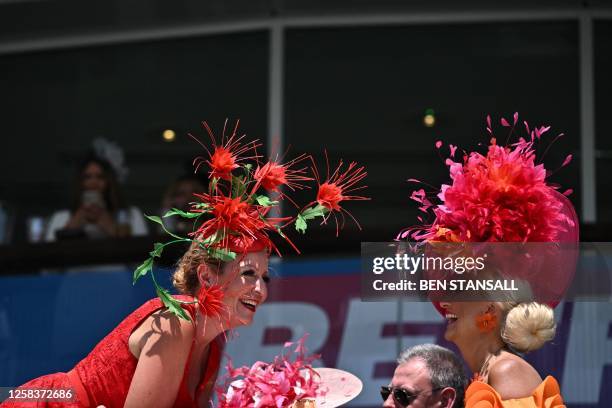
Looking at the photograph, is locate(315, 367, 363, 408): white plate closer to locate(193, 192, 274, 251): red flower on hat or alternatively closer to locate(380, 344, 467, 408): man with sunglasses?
locate(380, 344, 467, 408): man with sunglasses

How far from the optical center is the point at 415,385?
365 centimetres

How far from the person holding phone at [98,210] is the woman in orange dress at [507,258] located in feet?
11.5

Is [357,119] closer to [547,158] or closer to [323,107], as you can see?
[323,107]

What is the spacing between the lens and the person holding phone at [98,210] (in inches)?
270

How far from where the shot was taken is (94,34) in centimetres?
877

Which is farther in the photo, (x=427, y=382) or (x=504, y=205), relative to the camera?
(x=427, y=382)

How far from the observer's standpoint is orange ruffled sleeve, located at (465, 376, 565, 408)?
3.37 meters

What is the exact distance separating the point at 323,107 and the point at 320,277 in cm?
238

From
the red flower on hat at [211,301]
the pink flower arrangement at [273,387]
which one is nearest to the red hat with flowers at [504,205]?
the pink flower arrangement at [273,387]

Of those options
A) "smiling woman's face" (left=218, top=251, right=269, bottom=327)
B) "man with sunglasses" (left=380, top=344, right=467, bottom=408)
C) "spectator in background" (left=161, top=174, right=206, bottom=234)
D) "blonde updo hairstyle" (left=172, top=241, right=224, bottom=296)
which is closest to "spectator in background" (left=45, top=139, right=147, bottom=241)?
"spectator in background" (left=161, top=174, right=206, bottom=234)

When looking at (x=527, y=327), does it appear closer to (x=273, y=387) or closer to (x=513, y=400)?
(x=513, y=400)

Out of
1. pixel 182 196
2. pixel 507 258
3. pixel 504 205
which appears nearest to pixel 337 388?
pixel 507 258

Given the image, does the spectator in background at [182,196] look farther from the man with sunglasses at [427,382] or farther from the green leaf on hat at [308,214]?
the man with sunglasses at [427,382]

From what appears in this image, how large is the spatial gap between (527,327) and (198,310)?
3.29 ft
